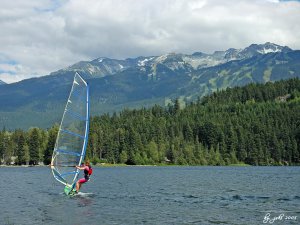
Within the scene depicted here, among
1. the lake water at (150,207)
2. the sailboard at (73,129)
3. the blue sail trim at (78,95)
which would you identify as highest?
the blue sail trim at (78,95)

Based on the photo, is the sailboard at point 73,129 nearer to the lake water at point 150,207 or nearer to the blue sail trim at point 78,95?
the blue sail trim at point 78,95

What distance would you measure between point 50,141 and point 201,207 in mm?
151156

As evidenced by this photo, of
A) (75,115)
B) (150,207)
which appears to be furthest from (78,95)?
(150,207)

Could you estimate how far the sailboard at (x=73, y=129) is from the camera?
49.4m

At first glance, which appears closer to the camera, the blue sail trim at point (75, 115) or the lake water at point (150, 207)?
the lake water at point (150, 207)

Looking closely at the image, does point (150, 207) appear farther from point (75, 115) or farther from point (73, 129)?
point (75, 115)

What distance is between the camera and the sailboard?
4944 centimetres

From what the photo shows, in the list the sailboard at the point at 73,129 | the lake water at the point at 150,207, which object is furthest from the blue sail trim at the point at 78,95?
the lake water at the point at 150,207

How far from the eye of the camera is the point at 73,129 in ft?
163

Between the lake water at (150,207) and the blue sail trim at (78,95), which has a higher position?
the blue sail trim at (78,95)

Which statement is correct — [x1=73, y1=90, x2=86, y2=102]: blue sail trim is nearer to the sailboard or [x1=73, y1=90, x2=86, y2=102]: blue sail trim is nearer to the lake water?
the sailboard

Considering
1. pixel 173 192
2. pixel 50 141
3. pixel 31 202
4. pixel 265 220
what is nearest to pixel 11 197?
pixel 31 202

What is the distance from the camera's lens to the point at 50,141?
191875 millimetres

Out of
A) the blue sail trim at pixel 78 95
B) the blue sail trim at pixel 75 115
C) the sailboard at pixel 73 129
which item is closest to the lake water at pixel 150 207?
the sailboard at pixel 73 129
